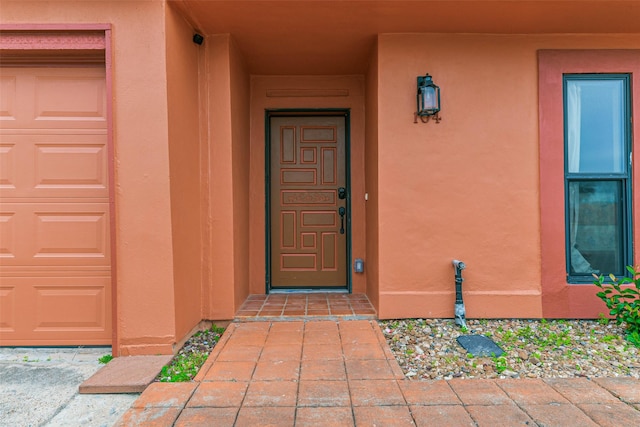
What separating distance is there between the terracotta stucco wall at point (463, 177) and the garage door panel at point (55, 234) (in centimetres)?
229

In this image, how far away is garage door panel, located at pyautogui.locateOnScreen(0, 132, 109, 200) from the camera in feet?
9.30

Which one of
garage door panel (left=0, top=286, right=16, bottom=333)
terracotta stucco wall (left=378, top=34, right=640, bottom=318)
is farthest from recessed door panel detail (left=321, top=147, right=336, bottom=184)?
garage door panel (left=0, top=286, right=16, bottom=333)

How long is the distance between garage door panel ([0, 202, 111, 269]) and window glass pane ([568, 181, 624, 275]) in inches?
157

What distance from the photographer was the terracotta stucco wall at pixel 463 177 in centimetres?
333

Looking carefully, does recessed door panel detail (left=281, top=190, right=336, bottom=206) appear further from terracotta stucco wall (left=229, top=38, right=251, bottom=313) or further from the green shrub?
the green shrub

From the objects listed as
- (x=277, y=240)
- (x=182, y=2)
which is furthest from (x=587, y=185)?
(x=182, y=2)

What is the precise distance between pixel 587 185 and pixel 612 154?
35 cm

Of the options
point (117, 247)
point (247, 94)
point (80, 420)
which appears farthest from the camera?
point (247, 94)

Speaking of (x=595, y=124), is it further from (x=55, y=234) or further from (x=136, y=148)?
(x=55, y=234)

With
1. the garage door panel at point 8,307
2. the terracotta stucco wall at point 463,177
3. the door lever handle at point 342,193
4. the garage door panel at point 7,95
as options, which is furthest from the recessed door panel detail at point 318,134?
the garage door panel at point 8,307

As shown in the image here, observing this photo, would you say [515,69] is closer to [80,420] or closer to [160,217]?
[160,217]

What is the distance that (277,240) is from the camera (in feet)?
14.0

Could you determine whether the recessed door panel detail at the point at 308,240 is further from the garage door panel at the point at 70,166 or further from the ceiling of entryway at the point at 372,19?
the garage door panel at the point at 70,166

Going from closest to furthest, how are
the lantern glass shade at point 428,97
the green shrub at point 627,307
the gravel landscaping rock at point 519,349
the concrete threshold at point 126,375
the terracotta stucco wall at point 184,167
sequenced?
the concrete threshold at point 126,375 < the gravel landscaping rock at point 519,349 < the terracotta stucco wall at point 184,167 < the green shrub at point 627,307 < the lantern glass shade at point 428,97
